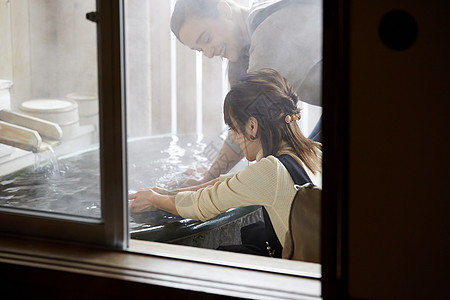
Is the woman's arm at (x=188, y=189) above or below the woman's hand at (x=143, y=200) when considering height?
above

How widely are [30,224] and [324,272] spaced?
3.07 ft

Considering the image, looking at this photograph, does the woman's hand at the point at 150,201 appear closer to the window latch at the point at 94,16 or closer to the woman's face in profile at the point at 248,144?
the woman's face in profile at the point at 248,144

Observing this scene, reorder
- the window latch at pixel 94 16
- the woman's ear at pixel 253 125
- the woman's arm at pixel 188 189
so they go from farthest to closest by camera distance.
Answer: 1. the woman's arm at pixel 188 189
2. the woman's ear at pixel 253 125
3. the window latch at pixel 94 16

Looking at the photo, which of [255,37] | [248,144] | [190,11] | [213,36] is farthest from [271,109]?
[190,11]

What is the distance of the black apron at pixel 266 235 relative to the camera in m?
3.41

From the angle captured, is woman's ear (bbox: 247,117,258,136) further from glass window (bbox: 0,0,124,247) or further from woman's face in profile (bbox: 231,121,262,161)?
glass window (bbox: 0,0,124,247)

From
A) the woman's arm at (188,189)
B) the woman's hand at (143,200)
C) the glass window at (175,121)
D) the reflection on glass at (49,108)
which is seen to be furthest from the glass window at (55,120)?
the woman's arm at (188,189)

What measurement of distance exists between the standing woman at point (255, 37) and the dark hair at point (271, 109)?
0.18 ft

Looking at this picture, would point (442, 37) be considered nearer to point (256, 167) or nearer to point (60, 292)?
point (60, 292)

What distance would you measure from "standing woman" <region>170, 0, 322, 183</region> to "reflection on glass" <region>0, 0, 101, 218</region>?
1773 mm

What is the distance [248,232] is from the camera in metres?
3.61

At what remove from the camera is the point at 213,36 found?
344 centimetres

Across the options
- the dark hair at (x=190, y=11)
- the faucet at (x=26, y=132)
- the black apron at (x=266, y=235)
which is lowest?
the black apron at (x=266, y=235)

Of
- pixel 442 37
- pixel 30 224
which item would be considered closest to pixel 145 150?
pixel 30 224
